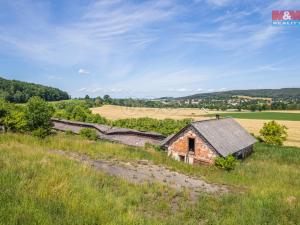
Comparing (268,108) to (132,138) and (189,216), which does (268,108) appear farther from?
(189,216)

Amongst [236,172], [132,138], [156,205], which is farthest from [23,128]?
[156,205]

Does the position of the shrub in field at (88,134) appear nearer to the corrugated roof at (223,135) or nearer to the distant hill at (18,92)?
the corrugated roof at (223,135)

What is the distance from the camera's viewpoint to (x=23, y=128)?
3062cm

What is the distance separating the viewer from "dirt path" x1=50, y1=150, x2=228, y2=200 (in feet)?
42.6

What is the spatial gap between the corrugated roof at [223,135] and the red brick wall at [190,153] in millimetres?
638

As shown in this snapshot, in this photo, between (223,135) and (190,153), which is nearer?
(190,153)

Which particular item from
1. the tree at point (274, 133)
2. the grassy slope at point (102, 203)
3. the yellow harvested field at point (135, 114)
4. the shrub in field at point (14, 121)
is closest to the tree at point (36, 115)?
the shrub in field at point (14, 121)

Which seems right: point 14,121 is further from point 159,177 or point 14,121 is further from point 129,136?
point 159,177

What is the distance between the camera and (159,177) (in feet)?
49.4

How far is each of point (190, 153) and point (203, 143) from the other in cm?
167

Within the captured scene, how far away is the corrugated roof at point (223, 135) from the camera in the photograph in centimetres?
2226

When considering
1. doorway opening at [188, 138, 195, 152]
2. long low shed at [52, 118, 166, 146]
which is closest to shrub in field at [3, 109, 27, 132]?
long low shed at [52, 118, 166, 146]

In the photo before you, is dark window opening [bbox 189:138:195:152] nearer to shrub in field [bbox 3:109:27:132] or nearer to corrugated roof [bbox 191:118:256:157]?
corrugated roof [bbox 191:118:256:157]

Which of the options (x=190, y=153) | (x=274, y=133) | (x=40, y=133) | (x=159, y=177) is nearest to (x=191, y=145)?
(x=190, y=153)
